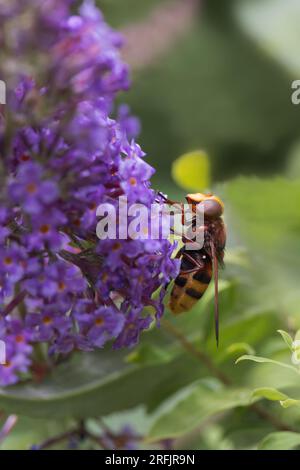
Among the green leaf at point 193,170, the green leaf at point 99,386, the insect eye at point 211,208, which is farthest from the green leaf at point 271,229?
the green leaf at point 99,386

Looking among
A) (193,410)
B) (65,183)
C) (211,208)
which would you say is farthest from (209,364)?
(65,183)

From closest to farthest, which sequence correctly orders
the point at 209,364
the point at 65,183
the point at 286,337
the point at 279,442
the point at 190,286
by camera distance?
1. the point at 65,183
2. the point at 286,337
3. the point at 279,442
4. the point at 190,286
5. the point at 209,364

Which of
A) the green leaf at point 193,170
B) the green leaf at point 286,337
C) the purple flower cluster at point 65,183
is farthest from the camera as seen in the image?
the green leaf at point 193,170

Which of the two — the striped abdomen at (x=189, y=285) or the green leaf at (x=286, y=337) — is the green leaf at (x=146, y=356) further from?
the green leaf at (x=286, y=337)

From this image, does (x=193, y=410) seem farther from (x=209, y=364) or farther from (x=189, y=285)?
(x=189, y=285)
